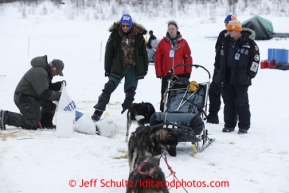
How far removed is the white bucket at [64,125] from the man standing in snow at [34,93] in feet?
1.08

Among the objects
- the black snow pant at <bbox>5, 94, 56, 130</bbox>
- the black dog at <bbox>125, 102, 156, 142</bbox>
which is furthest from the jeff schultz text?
the black snow pant at <bbox>5, 94, 56, 130</bbox>

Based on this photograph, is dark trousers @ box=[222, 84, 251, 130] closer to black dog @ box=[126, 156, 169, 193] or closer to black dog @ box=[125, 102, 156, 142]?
black dog @ box=[125, 102, 156, 142]

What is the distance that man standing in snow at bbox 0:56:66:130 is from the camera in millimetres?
5754

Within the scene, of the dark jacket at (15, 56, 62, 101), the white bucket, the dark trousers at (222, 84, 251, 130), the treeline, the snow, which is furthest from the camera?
the treeline

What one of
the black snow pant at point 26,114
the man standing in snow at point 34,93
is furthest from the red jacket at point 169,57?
the black snow pant at point 26,114

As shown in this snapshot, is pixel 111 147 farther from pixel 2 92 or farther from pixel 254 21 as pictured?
pixel 254 21

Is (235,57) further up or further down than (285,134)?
further up

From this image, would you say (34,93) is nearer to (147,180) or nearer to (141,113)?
(141,113)

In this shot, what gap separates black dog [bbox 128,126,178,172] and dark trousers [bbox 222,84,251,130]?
91.4 inches

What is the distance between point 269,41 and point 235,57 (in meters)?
13.3

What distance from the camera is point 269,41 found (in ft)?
61.2

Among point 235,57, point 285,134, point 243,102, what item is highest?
point 235,57

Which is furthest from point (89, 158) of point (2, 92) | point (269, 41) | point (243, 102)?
point (269, 41)

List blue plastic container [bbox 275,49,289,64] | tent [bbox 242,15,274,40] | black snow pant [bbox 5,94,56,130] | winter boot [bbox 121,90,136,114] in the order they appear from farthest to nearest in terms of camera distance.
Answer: tent [bbox 242,15,274,40] < blue plastic container [bbox 275,49,289,64] < winter boot [bbox 121,90,136,114] < black snow pant [bbox 5,94,56,130]
